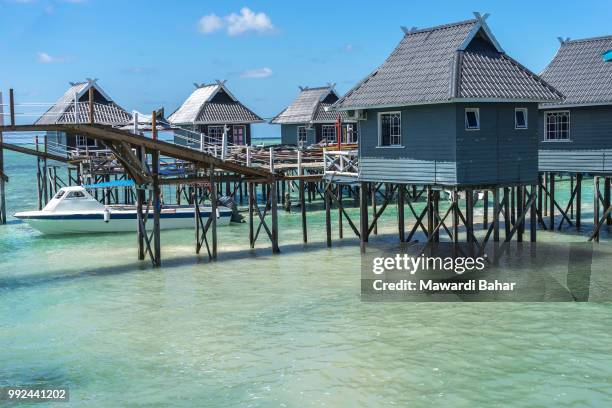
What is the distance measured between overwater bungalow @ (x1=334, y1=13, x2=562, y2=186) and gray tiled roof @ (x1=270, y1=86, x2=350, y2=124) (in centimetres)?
2270

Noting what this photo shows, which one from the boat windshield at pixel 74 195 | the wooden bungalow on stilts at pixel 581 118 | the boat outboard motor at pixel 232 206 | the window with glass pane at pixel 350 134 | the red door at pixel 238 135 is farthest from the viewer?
the red door at pixel 238 135

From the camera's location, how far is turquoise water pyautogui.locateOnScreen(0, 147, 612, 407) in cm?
1379

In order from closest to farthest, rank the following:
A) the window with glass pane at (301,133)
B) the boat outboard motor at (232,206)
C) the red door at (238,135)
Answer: the boat outboard motor at (232,206)
the red door at (238,135)
the window with glass pane at (301,133)

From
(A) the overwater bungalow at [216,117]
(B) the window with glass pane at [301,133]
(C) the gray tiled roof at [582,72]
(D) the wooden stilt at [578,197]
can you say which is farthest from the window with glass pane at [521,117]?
(B) the window with glass pane at [301,133]

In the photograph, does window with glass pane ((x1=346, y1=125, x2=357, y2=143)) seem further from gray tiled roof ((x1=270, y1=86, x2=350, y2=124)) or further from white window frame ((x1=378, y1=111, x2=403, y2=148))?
white window frame ((x1=378, y1=111, x2=403, y2=148))

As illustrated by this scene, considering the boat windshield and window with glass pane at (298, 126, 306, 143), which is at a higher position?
window with glass pane at (298, 126, 306, 143)

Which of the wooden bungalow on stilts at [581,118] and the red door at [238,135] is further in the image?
the red door at [238,135]

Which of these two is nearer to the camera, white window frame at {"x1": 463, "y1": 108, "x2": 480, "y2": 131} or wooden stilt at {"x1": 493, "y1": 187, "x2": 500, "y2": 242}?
white window frame at {"x1": 463, "y1": 108, "x2": 480, "y2": 131}

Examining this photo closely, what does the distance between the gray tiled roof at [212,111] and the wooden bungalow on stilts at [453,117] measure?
21424mm

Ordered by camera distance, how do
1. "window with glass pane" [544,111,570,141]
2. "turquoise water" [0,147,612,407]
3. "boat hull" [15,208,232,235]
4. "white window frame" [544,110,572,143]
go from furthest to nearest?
"boat hull" [15,208,232,235]
"window with glass pane" [544,111,570,141]
"white window frame" [544,110,572,143]
"turquoise water" [0,147,612,407]

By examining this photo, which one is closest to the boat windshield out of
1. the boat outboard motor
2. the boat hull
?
the boat hull

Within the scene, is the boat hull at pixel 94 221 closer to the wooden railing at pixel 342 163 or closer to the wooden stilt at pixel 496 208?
the wooden railing at pixel 342 163

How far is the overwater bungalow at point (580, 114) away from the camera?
27484mm

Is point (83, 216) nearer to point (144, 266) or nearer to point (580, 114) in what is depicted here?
point (144, 266)
